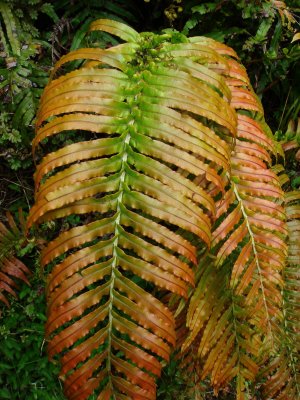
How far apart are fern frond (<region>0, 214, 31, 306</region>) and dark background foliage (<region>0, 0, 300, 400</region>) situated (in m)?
0.08

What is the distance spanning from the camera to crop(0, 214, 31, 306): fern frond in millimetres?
2428

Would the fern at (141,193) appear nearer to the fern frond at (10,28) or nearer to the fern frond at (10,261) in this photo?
the fern frond at (10,28)

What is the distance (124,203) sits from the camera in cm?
176

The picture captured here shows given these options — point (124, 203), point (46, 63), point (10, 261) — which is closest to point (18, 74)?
point (46, 63)

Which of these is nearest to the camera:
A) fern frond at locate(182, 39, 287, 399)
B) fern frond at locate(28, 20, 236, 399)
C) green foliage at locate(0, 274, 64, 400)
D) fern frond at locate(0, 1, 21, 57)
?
fern frond at locate(28, 20, 236, 399)

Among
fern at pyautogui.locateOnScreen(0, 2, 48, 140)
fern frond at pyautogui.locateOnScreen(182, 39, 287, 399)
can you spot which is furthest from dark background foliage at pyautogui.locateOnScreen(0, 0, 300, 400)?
fern frond at pyautogui.locateOnScreen(182, 39, 287, 399)

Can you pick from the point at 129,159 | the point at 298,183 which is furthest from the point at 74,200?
the point at 298,183

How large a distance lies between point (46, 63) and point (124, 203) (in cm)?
119

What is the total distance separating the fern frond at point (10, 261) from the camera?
7.97 ft

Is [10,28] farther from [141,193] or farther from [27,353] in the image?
[27,353]

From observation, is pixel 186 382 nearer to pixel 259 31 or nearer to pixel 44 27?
pixel 259 31

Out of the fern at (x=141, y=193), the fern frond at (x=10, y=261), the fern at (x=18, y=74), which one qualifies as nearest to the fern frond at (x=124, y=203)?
the fern at (x=141, y=193)

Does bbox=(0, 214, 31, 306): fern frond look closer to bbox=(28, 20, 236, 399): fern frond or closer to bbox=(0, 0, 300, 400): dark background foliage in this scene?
bbox=(0, 0, 300, 400): dark background foliage

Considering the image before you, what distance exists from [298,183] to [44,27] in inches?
71.1
